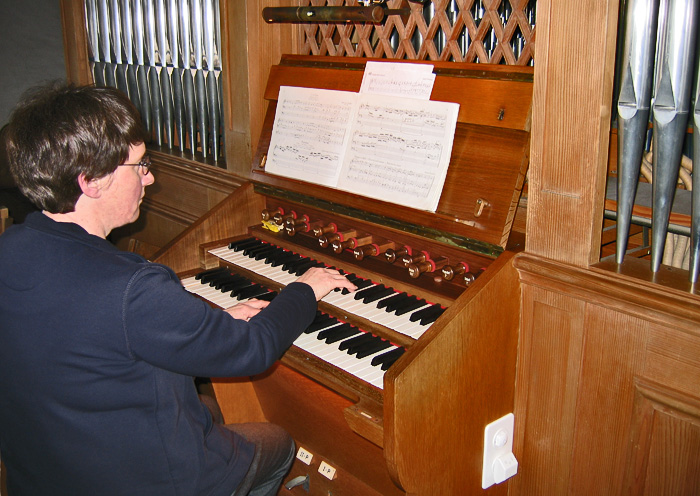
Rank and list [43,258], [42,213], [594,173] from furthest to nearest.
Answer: [594,173]
[42,213]
[43,258]

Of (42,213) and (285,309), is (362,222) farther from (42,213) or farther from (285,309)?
(42,213)

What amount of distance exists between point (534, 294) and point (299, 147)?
3.95 ft

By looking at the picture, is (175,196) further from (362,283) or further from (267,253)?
(362,283)

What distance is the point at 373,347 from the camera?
2041mm

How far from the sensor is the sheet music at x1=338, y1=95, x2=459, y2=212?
2.20 m

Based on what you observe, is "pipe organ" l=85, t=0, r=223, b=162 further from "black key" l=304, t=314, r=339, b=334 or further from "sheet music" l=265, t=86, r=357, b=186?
"black key" l=304, t=314, r=339, b=334

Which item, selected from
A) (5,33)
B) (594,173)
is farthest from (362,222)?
(5,33)

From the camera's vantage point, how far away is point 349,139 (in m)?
2.51

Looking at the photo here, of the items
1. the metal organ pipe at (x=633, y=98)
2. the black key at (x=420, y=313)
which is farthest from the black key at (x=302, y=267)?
the metal organ pipe at (x=633, y=98)

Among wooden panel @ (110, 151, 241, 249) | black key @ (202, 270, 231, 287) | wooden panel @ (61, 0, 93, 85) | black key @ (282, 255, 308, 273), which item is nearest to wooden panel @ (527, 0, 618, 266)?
black key @ (282, 255, 308, 273)

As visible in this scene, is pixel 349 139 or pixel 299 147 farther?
pixel 299 147

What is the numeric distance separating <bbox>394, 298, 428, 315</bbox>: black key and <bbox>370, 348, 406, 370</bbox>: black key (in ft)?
0.52

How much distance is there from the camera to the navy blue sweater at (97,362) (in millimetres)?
1486

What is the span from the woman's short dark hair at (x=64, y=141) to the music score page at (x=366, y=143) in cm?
99
